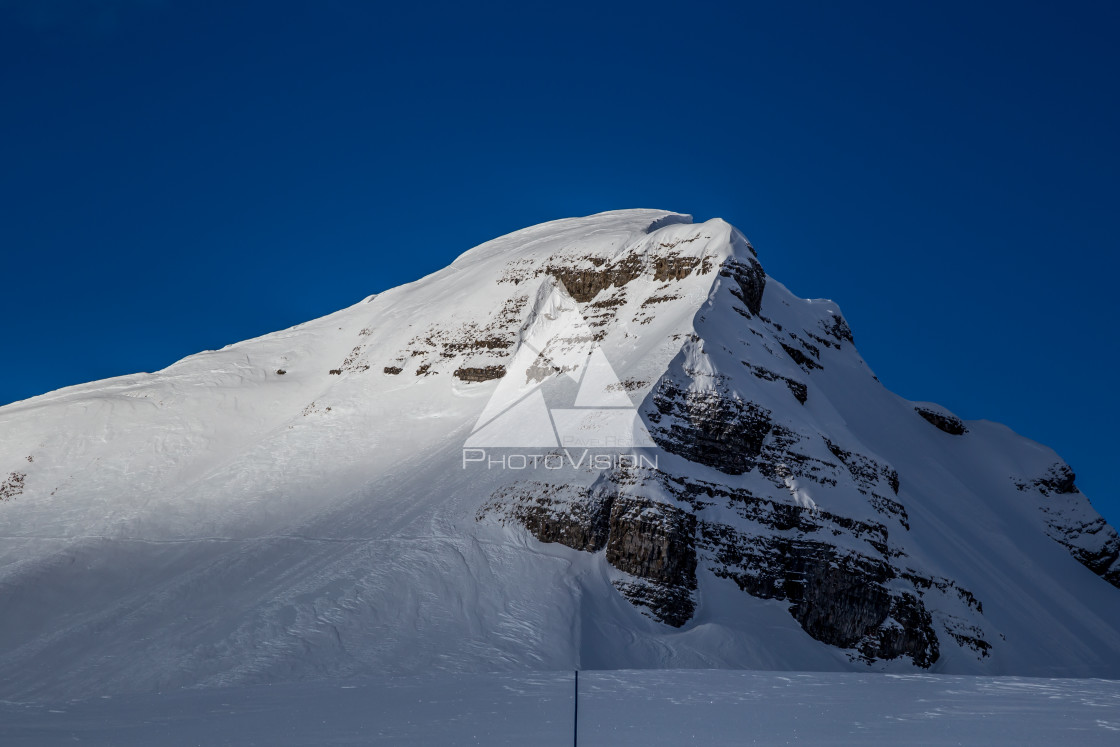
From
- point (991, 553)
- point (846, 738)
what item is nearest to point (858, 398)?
point (991, 553)

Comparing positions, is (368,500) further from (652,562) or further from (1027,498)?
(1027,498)

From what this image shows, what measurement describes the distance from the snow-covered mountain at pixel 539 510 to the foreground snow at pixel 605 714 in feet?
54.4

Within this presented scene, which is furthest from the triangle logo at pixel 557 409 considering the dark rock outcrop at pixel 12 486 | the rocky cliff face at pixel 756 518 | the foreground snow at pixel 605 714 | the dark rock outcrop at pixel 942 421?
the dark rock outcrop at pixel 942 421

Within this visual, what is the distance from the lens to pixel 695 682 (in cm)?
2291

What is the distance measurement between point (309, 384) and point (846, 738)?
6606 cm

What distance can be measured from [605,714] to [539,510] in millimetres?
31083

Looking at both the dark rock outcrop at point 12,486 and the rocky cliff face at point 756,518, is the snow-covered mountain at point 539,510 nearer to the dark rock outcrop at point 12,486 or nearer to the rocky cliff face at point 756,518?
the rocky cliff face at point 756,518

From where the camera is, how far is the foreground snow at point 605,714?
15.3 m

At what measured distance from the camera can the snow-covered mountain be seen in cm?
4209

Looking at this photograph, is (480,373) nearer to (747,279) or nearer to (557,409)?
(557,409)

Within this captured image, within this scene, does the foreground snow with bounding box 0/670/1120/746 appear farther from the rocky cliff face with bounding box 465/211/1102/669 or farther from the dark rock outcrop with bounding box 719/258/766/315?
the dark rock outcrop with bounding box 719/258/766/315

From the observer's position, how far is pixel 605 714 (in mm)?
17547

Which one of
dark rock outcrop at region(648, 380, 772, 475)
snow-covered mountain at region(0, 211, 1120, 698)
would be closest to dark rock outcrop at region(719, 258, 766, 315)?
snow-covered mountain at region(0, 211, 1120, 698)

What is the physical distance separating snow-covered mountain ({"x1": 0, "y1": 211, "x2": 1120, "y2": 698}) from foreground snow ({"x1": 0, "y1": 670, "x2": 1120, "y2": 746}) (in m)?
16.6
